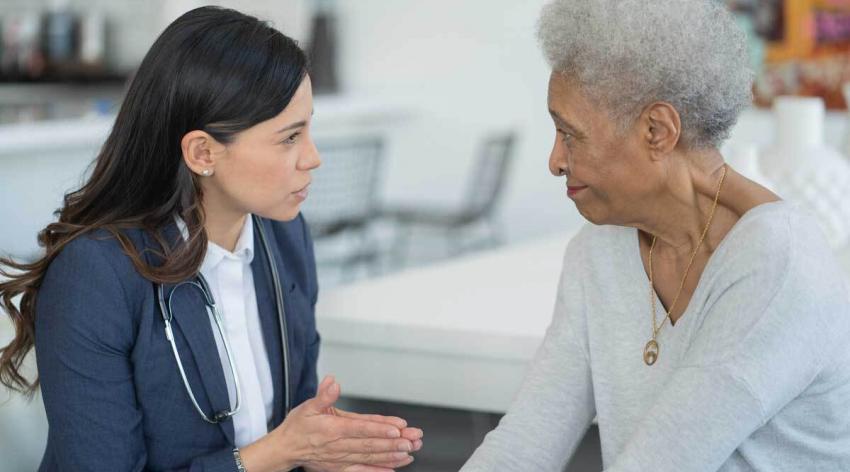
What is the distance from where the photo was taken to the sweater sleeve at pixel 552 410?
1.47 m

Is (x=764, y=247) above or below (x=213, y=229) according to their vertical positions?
above

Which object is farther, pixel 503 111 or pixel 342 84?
pixel 342 84

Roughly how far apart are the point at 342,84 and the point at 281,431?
199 inches

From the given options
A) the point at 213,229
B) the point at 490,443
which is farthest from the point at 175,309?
the point at 490,443

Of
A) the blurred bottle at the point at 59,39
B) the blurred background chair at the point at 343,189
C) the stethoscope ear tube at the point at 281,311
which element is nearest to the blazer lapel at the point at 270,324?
the stethoscope ear tube at the point at 281,311

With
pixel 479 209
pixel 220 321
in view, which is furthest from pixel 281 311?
pixel 479 209

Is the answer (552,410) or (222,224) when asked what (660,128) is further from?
(222,224)

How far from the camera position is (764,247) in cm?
123

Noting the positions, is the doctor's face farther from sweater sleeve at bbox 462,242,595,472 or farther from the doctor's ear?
sweater sleeve at bbox 462,242,595,472

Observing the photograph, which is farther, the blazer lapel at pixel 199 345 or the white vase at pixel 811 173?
the white vase at pixel 811 173

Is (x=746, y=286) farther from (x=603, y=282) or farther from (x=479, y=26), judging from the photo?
(x=479, y=26)

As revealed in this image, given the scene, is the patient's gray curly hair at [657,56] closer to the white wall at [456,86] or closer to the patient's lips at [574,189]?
the patient's lips at [574,189]

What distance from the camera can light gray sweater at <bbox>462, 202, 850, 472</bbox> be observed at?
1.20 metres

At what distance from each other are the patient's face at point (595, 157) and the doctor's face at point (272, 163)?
322 millimetres
